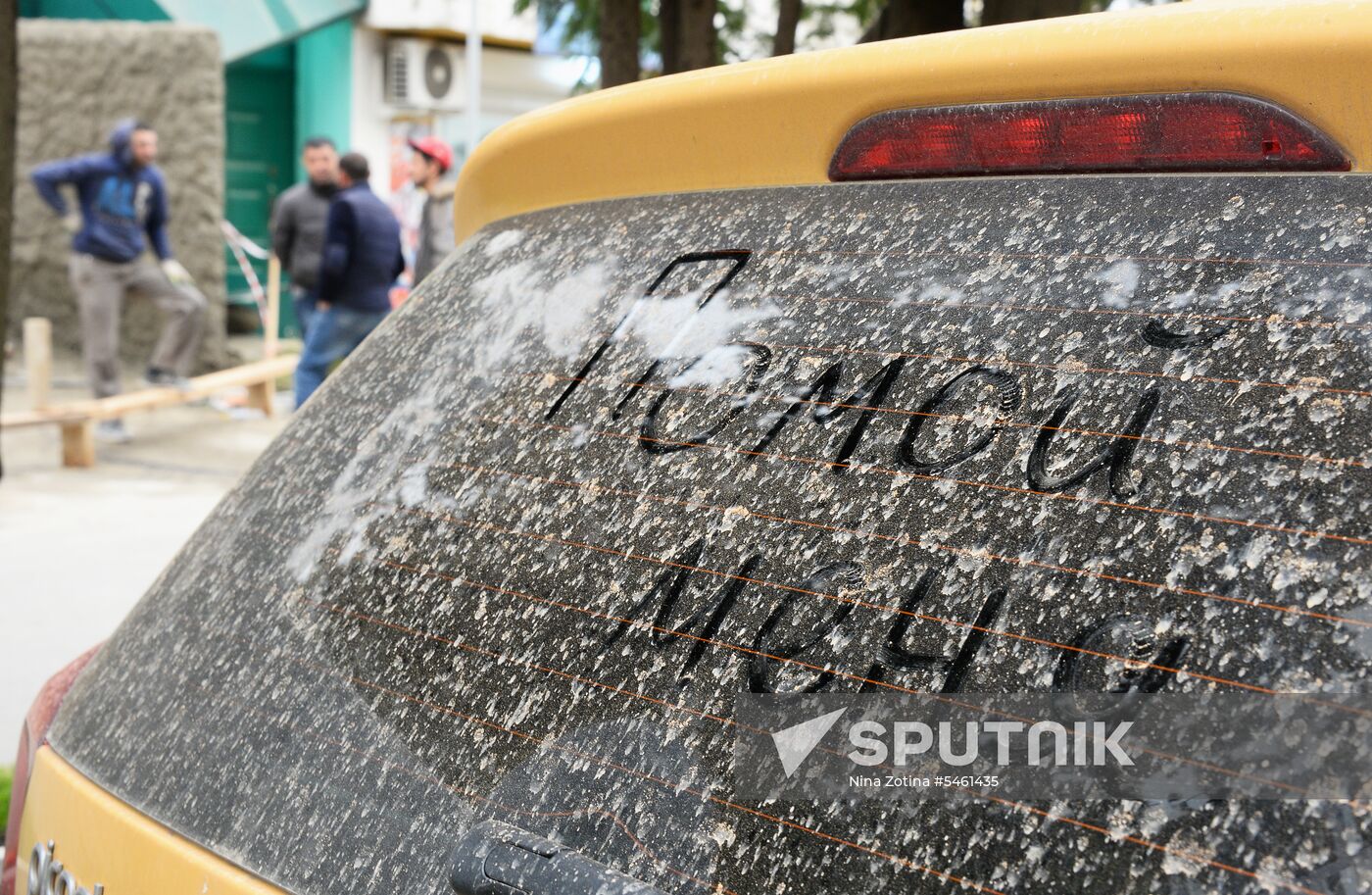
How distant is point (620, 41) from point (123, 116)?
8768 mm

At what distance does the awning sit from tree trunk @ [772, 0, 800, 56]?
37.3 feet

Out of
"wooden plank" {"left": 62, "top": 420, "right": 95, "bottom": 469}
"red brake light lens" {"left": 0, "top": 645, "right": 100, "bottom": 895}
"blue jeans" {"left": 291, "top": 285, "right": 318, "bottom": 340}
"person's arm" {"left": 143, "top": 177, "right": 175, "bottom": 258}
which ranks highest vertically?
"red brake light lens" {"left": 0, "top": 645, "right": 100, "bottom": 895}

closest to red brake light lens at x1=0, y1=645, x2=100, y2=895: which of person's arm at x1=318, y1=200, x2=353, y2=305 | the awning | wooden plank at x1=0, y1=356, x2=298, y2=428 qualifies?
person's arm at x1=318, y1=200, x2=353, y2=305

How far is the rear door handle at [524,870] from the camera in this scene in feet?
3.76

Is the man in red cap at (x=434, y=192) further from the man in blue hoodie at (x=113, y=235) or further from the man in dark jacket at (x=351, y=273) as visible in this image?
the man in blue hoodie at (x=113, y=235)

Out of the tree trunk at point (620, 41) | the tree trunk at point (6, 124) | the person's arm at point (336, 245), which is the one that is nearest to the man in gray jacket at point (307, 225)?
the person's arm at point (336, 245)

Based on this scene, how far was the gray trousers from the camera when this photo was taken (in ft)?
32.8

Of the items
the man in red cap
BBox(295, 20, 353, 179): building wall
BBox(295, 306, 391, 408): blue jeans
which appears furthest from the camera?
BBox(295, 20, 353, 179): building wall

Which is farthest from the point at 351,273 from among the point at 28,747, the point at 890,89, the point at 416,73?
the point at 416,73

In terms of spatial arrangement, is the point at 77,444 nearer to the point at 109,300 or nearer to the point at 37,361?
the point at 37,361

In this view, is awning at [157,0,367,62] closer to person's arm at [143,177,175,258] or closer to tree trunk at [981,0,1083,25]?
person's arm at [143,177,175,258]

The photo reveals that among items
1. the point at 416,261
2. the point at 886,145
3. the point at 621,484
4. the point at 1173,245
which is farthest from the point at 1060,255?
the point at 416,261

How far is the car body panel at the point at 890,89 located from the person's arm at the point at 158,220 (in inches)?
353

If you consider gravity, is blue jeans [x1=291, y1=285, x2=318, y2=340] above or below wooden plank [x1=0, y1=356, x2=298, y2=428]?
above
